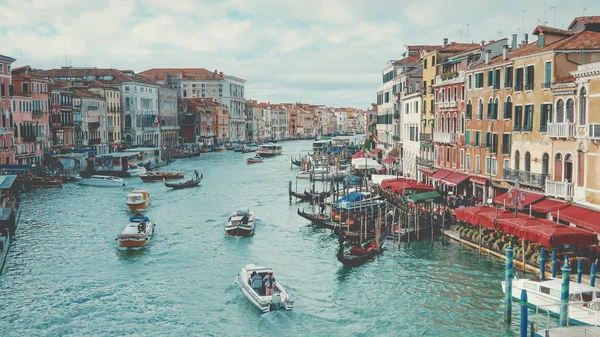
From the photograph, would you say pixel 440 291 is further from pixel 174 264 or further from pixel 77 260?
pixel 77 260

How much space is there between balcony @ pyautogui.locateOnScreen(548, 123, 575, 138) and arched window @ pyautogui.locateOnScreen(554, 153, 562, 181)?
628mm

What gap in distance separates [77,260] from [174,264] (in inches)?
122

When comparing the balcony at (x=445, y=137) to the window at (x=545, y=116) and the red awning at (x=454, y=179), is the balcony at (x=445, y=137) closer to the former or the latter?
the red awning at (x=454, y=179)

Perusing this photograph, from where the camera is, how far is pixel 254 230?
955 inches

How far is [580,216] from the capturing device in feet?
54.7

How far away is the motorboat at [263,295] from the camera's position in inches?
575

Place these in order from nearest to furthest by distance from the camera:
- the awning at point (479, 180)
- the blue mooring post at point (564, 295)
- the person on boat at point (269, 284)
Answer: the blue mooring post at point (564, 295) < the person on boat at point (269, 284) < the awning at point (479, 180)

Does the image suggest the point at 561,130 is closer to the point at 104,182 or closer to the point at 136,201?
the point at 136,201

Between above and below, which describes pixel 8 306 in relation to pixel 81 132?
below

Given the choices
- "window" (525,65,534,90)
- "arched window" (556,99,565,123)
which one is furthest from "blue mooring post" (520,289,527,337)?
"window" (525,65,534,90)

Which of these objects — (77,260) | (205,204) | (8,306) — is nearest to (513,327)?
(8,306)

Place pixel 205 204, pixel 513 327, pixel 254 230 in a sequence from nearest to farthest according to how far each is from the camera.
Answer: pixel 513 327 → pixel 254 230 → pixel 205 204

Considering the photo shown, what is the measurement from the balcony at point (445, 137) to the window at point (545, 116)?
7.08 m

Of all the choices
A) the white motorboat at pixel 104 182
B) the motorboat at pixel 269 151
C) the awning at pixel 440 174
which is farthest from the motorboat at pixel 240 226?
the motorboat at pixel 269 151
